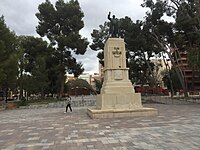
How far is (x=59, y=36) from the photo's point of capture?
116 feet

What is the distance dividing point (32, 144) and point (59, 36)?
29.6 m

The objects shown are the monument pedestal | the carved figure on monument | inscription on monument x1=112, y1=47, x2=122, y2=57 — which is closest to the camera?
the monument pedestal

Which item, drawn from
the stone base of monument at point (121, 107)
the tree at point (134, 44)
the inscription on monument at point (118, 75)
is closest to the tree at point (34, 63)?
the tree at point (134, 44)

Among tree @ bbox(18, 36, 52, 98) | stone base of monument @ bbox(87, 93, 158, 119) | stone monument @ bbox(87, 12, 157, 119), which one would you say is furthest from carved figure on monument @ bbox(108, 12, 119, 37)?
tree @ bbox(18, 36, 52, 98)

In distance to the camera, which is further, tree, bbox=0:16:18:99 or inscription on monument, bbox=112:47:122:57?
tree, bbox=0:16:18:99

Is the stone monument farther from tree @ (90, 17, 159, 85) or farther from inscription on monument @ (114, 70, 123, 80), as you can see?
tree @ (90, 17, 159, 85)

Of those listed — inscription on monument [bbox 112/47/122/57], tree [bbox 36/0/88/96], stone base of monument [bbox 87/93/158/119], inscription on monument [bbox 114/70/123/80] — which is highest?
tree [bbox 36/0/88/96]

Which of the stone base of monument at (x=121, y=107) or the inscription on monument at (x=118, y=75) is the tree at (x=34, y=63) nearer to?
the inscription on monument at (x=118, y=75)

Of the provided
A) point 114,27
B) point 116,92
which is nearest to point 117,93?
point 116,92

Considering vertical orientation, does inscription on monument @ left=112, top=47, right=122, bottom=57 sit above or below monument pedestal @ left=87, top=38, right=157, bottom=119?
above

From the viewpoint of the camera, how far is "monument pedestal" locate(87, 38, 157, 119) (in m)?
13.7

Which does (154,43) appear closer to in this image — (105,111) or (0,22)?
(0,22)

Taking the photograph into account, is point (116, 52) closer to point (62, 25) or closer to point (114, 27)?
point (114, 27)

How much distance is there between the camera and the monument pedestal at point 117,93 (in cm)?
1373
